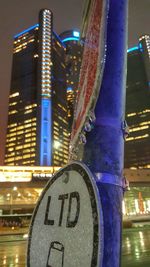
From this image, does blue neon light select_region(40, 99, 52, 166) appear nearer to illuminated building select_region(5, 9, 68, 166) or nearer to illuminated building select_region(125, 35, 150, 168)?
illuminated building select_region(5, 9, 68, 166)

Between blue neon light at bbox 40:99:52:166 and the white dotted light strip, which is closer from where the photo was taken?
blue neon light at bbox 40:99:52:166

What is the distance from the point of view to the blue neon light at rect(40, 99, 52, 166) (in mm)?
103450

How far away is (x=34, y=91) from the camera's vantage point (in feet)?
434

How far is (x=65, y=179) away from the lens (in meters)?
1.22

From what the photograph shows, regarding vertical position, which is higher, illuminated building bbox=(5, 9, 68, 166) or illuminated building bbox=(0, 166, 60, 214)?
illuminated building bbox=(5, 9, 68, 166)

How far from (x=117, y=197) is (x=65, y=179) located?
10.5 inches

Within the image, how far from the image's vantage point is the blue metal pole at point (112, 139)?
1.22 meters

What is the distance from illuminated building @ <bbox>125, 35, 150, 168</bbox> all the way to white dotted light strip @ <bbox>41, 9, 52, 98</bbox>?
135 feet

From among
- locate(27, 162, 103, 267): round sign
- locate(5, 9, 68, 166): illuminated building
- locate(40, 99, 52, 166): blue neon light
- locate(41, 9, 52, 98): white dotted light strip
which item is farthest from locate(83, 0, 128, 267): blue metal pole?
locate(41, 9, 52, 98): white dotted light strip

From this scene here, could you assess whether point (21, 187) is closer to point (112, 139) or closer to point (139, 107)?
point (112, 139)

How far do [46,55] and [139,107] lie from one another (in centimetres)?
5304

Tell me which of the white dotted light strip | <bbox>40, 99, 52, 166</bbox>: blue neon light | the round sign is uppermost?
the white dotted light strip

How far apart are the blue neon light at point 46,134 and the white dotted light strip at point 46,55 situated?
503 cm

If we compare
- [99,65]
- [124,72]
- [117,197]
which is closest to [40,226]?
[117,197]
